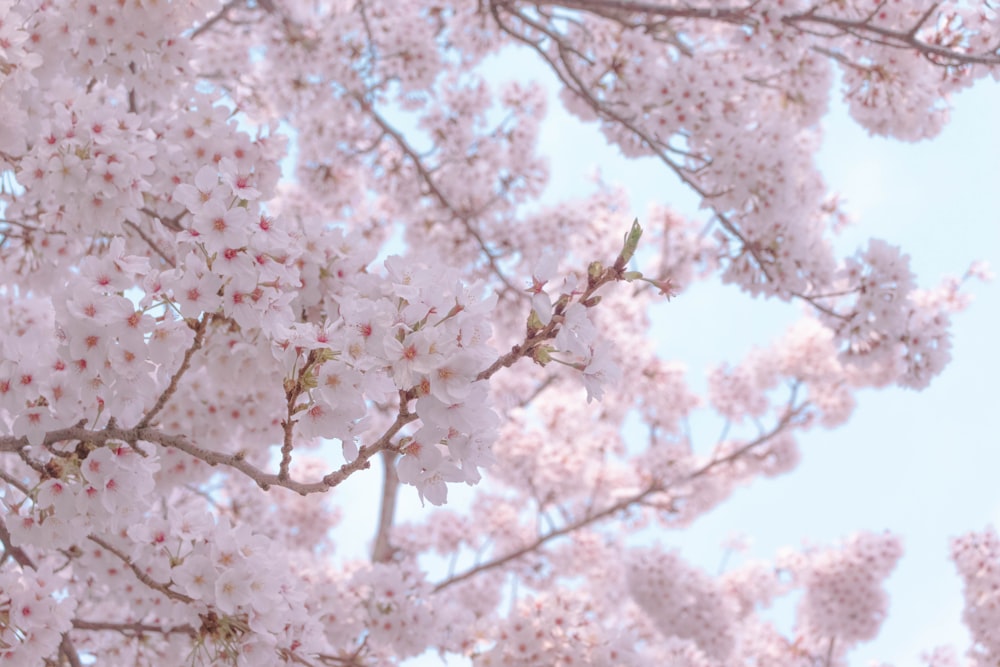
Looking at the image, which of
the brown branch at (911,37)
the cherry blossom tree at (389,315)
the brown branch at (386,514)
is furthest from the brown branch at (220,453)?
the brown branch at (386,514)

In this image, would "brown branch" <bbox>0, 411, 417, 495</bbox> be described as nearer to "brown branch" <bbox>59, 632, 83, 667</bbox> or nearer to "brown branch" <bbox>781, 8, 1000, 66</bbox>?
"brown branch" <bbox>59, 632, 83, 667</bbox>

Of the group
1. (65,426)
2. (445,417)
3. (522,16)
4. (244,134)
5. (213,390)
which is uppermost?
(522,16)

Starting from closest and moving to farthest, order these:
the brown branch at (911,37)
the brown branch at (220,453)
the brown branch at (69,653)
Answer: the brown branch at (220,453) → the brown branch at (69,653) → the brown branch at (911,37)

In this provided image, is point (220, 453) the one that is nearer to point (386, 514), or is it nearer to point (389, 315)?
point (389, 315)

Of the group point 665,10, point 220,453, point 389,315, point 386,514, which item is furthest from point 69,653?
point 386,514

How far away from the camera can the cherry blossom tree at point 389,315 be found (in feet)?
7.91

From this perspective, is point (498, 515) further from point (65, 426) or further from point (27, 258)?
point (65, 426)

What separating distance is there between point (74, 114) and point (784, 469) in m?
11.8

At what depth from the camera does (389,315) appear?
2070 millimetres

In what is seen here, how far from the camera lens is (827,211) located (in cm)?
907

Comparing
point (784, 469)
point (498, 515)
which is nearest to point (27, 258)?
point (498, 515)

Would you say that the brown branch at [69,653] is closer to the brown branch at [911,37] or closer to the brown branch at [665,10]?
the brown branch at [665,10]

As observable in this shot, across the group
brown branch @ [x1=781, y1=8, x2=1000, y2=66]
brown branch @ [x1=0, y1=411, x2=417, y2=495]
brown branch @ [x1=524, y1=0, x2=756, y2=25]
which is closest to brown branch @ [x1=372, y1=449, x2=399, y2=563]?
brown branch @ [x1=524, y1=0, x2=756, y2=25]

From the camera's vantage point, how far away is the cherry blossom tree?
2.41 meters
